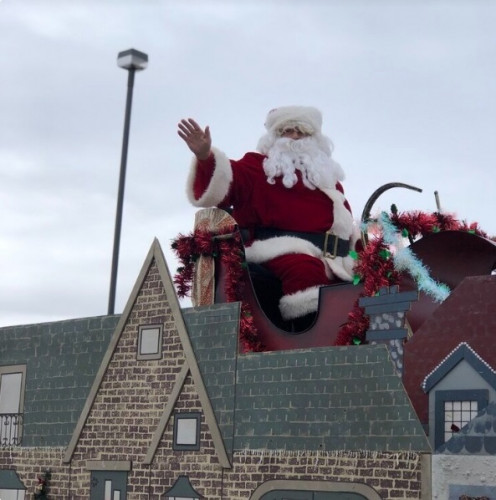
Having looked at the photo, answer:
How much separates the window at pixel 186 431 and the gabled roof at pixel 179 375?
14cm

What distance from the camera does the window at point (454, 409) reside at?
9406mm

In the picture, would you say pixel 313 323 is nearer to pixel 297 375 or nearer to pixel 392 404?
pixel 297 375

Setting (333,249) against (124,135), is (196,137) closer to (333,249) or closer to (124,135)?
(333,249)

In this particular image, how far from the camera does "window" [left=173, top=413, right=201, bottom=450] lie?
11305 mm

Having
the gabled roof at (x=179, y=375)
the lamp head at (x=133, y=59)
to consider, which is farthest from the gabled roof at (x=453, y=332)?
the lamp head at (x=133, y=59)

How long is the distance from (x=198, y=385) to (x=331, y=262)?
1768 millimetres

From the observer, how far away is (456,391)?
954 centimetres

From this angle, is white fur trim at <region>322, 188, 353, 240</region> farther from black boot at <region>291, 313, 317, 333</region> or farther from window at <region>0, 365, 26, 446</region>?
window at <region>0, 365, 26, 446</region>

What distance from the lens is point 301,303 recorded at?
1137cm

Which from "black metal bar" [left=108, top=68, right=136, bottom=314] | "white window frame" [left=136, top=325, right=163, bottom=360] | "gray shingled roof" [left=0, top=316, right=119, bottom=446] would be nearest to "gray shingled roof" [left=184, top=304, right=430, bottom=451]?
"white window frame" [left=136, top=325, right=163, bottom=360]

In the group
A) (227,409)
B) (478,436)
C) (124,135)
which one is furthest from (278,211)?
(124,135)

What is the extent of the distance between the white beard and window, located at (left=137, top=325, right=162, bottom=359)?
6.14 ft

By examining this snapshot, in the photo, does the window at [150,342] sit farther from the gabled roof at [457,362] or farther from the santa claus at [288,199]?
the gabled roof at [457,362]

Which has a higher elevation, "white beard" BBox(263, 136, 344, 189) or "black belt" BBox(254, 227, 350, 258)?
"white beard" BBox(263, 136, 344, 189)
